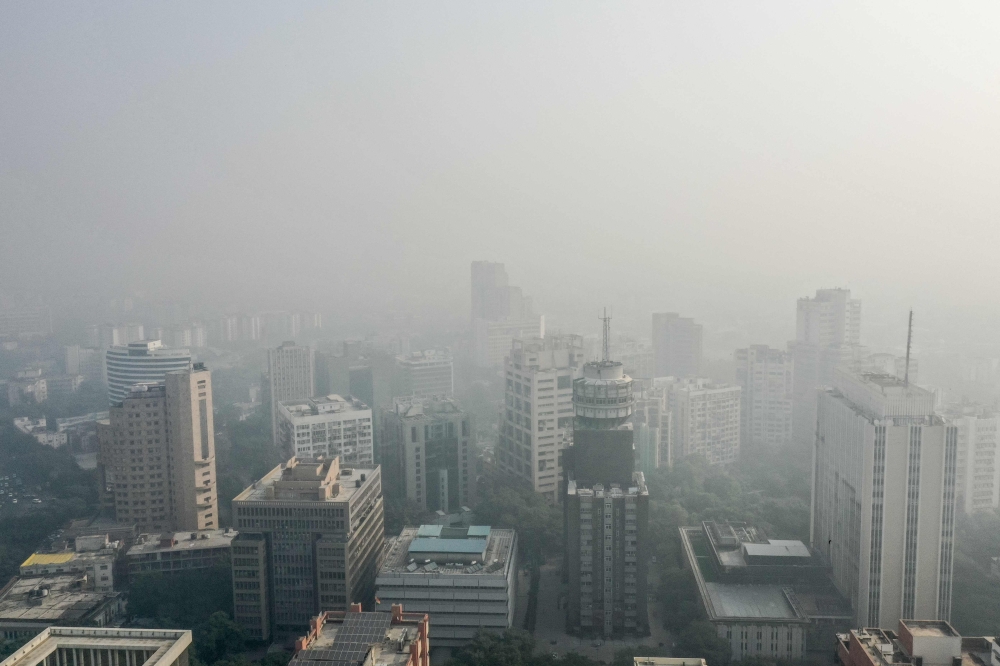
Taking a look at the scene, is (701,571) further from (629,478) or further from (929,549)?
(929,549)

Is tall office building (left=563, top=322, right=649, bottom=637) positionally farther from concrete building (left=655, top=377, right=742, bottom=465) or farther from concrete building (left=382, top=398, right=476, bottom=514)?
concrete building (left=655, top=377, right=742, bottom=465)

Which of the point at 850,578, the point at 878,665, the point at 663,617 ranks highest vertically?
the point at 878,665

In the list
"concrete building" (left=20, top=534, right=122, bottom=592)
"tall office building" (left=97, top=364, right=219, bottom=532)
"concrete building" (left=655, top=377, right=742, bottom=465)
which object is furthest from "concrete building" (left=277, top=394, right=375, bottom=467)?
"concrete building" (left=655, top=377, right=742, bottom=465)

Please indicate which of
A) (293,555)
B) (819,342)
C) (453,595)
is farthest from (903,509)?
(819,342)

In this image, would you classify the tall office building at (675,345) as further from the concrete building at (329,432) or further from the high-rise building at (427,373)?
the concrete building at (329,432)

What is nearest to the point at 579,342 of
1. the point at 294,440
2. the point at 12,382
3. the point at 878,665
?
the point at 294,440

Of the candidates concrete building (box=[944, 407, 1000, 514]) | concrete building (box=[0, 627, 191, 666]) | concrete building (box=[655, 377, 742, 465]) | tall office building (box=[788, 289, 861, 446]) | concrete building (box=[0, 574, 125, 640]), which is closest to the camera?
concrete building (box=[0, 627, 191, 666])
